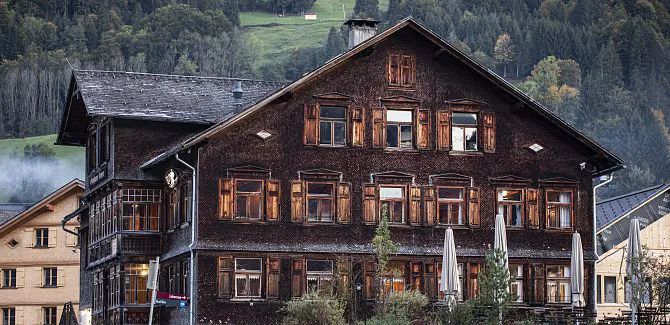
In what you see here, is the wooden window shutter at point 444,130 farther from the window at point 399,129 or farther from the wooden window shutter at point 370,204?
the wooden window shutter at point 370,204

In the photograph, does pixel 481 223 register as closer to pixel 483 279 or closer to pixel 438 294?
pixel 438 294

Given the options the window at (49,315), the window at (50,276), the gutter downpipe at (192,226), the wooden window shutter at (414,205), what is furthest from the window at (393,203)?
the window at (50,276)

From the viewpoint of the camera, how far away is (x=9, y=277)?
9375 cm

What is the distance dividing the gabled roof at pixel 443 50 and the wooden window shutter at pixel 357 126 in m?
1.95

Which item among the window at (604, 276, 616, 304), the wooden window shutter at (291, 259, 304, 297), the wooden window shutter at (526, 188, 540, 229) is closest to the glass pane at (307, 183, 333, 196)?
the wooden window shutter at (291, 259, 304, 297)

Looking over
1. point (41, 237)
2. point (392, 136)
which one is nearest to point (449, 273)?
point (392, 136)

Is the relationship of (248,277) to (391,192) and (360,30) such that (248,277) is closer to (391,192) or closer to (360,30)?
(391,192)

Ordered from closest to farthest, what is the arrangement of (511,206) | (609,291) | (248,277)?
(248,277)
(511,206)
(609,291)

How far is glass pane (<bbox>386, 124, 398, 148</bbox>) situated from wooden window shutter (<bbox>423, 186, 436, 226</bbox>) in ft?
6.48

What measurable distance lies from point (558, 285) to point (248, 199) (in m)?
12.5

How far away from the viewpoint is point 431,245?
194 feet

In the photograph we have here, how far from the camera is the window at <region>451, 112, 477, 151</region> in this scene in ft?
198

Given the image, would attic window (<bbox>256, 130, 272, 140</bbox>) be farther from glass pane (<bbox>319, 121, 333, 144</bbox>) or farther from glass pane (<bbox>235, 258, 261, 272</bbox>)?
glass pane (<bbox>235, 258, 261, 272</bbox>)

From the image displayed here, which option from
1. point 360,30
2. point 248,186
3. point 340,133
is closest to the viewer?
point 248,186
